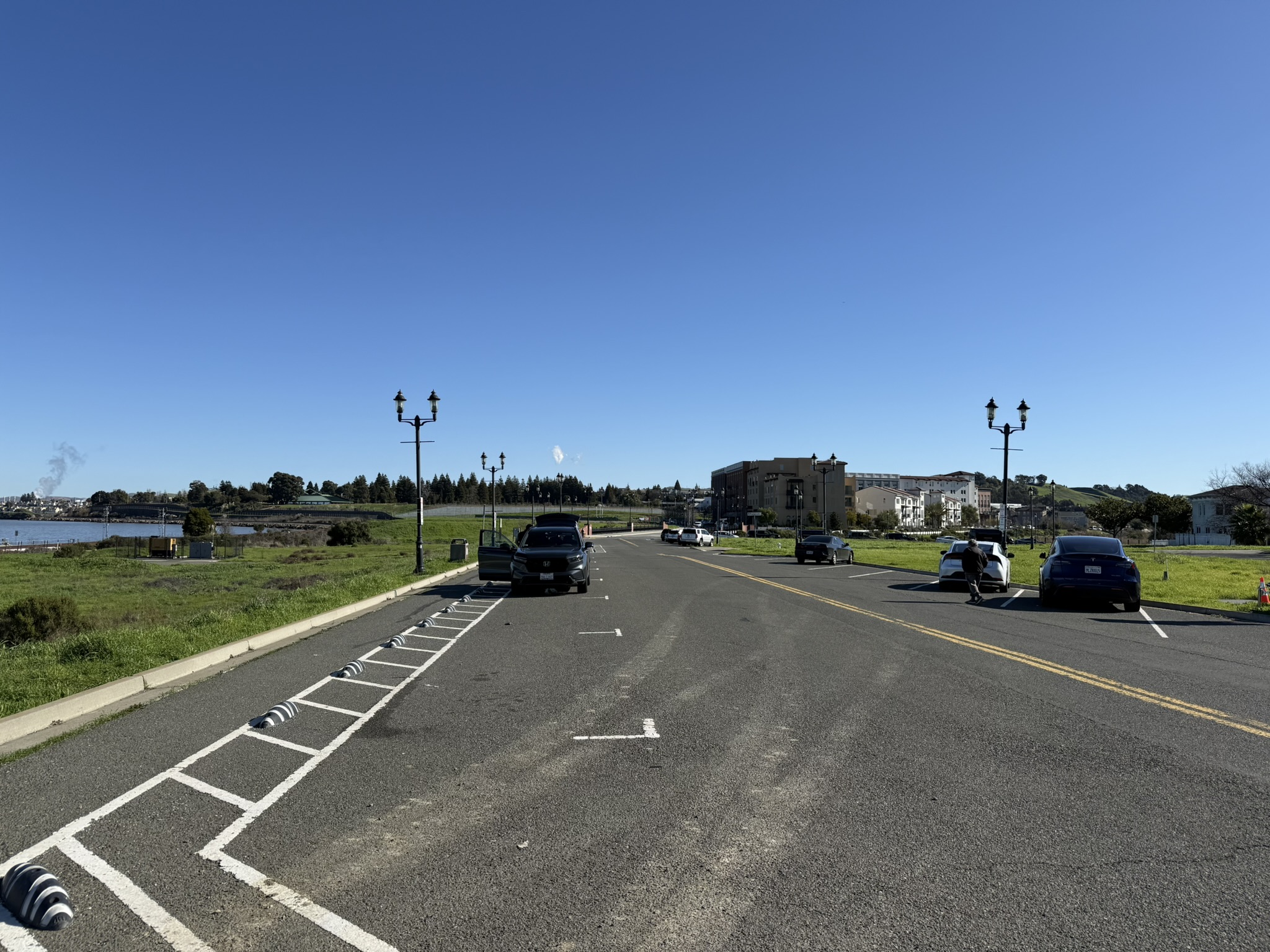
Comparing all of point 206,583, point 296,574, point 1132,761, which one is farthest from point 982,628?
point 296,574

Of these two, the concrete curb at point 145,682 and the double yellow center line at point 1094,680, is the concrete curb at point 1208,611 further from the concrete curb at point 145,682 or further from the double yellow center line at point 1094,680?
the concrete curb at point 145,682

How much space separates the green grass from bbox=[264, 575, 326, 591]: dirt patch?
0.10m

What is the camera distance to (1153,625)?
16.7 metres

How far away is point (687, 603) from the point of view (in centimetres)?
2083

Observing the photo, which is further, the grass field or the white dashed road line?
the grass field

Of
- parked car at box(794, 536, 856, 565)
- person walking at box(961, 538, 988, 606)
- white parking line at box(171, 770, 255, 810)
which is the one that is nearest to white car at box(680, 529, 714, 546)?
parked car at box(794, 536, 856, 565)

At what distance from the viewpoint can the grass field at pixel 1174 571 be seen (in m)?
22.2

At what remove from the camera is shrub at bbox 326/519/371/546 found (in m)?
90.1

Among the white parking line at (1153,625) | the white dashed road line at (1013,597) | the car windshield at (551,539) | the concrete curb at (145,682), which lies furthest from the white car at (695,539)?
the concrete curb at (145,682)

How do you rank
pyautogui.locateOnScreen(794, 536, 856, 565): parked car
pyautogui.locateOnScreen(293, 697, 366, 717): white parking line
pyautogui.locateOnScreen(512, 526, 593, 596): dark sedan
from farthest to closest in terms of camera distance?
1. pyautogui.locateOnScreen(794, 536, 856, 565): parked car
2. pyautogui.locateOnScreen(512, 526, 593, 596): dark sedan
3. pyautogui.locateOnScreen(293, 697, 366, 717): white parking line

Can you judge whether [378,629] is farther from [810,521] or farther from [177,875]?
[810,521]

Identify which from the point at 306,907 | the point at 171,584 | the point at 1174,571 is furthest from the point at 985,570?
the point at 171,584

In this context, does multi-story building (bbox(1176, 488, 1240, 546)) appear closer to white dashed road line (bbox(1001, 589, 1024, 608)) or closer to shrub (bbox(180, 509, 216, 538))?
white dashed road line (bbox(1001, 589, 1024, 608))

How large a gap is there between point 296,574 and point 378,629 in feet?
95.9
